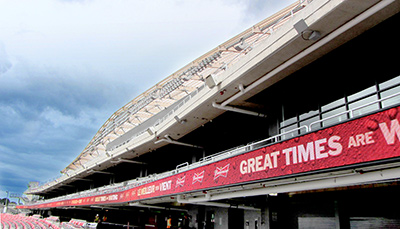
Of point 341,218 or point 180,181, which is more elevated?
point 180,181

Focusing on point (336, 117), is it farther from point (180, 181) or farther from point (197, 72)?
point (197, 72)

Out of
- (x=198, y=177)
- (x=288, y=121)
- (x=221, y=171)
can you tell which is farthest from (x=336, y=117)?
(x=198, y=177)

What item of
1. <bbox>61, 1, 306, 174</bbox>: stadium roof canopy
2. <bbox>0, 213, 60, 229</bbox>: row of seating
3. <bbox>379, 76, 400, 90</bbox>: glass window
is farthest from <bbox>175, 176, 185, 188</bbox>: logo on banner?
<bbox>0, 213, 60, 229</bbox>: row of seating

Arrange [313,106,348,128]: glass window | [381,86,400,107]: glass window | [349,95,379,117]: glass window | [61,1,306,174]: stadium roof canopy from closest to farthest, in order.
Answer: [381,86,400,107]: glass window
[349,95,379,117]: glass window
[313,106,348,128]: glass window
[61,1,306,174]: stadium roof canopy

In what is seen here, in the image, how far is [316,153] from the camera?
8.66 m

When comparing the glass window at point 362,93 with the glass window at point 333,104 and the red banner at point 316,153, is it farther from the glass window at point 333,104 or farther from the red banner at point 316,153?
the red banner at point 316,153

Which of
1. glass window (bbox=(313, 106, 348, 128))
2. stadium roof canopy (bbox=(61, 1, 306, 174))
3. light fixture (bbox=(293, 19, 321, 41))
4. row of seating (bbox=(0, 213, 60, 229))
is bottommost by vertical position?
row of seating (bbox=(0, 213, 60, 229))

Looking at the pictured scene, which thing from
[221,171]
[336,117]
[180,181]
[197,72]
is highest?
[197,72]

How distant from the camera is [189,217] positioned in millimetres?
23344

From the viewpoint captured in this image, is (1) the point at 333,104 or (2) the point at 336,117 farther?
(1) the point at 333,104

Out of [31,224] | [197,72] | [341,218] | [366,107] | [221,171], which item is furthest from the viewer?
[31,224]

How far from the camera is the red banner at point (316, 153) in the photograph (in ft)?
23.1

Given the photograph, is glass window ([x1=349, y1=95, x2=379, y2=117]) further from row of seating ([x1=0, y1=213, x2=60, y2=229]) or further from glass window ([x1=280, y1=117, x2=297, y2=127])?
row of seating ([x1=0, y1=213, x2=60, y2=229])

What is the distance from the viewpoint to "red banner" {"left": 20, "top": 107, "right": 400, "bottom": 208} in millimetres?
7043
